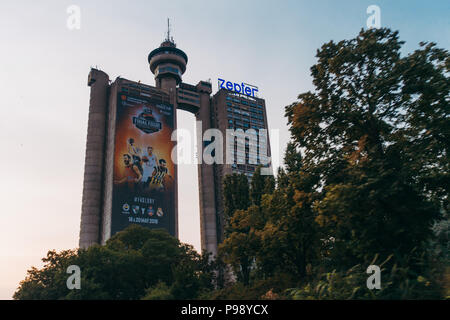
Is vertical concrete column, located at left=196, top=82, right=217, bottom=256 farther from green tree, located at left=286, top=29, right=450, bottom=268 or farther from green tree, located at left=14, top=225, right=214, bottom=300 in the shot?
green tree, located at left=286, top=29, right=450, bottom=268

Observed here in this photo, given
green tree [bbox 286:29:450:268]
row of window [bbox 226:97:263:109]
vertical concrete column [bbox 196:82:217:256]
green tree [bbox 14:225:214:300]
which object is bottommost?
green tree [bbox 14:225:214:300]

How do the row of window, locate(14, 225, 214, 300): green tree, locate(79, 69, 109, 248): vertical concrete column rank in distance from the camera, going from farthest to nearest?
the row of window < locate(79, 69, 109, 248): vertical concrete column < locate(14, 225, 214, 300): green tree

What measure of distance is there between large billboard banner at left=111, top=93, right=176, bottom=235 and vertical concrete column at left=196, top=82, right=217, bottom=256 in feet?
69.6

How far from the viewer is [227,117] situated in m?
134

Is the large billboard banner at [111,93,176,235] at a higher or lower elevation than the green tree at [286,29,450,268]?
higher

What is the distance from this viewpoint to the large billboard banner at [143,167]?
9788cm

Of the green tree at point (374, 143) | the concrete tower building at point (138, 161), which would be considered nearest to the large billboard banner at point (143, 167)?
the concrete tower building at point (138, 161)

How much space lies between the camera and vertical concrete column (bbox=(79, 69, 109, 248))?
10169 centimetres

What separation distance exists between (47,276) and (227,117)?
101m

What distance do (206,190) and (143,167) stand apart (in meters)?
31.4

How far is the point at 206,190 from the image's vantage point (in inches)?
5054

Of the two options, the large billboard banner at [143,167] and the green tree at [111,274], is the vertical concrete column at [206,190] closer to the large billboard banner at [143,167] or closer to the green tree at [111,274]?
the large billboard banner at [143,167]

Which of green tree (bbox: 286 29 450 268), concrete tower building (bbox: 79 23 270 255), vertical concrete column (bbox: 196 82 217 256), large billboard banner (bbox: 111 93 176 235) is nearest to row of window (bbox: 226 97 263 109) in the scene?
concrete tower building (bbox: 79 23 270 255)

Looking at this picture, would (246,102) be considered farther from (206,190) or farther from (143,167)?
(143,167)
